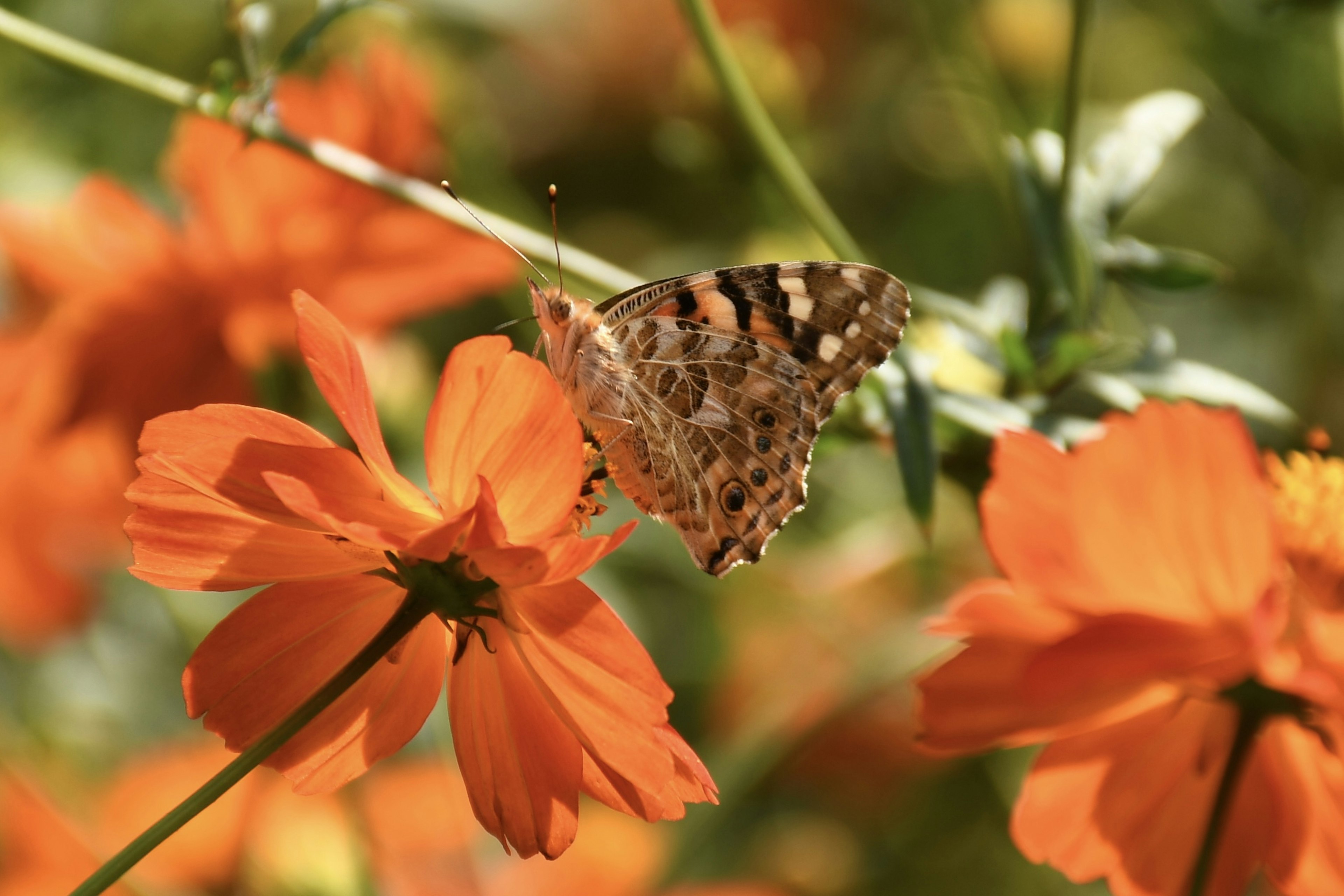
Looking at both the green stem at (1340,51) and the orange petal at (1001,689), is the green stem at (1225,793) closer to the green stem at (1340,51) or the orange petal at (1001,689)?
the orange petal at (1001,689)

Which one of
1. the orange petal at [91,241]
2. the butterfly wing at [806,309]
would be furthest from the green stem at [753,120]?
the orange petal at [91,241]

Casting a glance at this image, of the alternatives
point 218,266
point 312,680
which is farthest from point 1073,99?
point 218,266

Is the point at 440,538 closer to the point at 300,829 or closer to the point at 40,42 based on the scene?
the point at 40,42

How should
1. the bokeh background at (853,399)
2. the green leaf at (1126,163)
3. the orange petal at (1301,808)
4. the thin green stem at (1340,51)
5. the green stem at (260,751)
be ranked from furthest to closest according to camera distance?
the thin green stem at (1340,51) → the bokeh background at (853,399) → the green leaf at (1126,163) → the orange petal at (1301,808) → the green stem at (260,751)

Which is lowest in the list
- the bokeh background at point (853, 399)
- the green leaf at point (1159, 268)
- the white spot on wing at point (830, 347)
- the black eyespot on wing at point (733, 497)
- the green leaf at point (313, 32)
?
the bokeh background at point (853, 399)

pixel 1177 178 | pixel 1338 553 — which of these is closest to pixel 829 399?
pixel 1338 553
